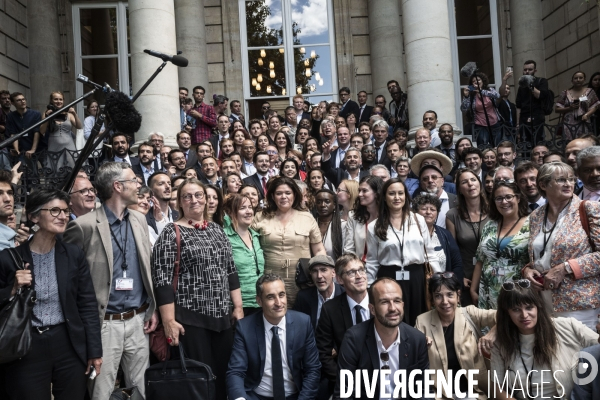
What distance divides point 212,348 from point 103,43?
14061mm

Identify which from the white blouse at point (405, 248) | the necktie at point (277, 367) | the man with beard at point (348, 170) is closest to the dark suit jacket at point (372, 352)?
the necktie at point (277, 367)

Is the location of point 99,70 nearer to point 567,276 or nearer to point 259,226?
point 259,226

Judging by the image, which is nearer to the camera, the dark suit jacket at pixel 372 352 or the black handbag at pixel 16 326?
the black handbag at pixel 16 326

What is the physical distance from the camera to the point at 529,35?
673 inches

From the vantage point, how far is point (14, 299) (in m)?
4.75

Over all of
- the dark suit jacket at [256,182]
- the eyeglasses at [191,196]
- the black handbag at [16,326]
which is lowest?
the black handbag at [16,326]

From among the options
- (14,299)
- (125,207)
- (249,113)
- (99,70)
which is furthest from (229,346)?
(99,70)

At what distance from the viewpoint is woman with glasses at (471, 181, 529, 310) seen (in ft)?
19.8

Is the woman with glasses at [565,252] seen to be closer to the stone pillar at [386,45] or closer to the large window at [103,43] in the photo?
the stone pillar at [386,45]

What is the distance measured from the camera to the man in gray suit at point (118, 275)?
17.8 feet

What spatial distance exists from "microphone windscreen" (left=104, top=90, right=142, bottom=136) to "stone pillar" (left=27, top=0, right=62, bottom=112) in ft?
41.4

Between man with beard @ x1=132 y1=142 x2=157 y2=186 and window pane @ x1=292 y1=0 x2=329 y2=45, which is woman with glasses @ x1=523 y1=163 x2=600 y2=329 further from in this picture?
window pane @ x1=292 y1=0 x2=329 y2=45

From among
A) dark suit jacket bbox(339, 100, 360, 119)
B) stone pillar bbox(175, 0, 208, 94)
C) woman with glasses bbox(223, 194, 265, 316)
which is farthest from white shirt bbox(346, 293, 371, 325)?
stone pillar bbox(175, 0, 208, 94)

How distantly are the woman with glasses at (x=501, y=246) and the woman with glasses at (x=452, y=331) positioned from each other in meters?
0.51
